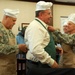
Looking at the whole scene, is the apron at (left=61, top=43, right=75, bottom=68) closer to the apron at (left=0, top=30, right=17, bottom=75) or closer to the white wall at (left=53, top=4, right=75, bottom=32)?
the apron at (left=0, top=30, right=17, bottom=75)

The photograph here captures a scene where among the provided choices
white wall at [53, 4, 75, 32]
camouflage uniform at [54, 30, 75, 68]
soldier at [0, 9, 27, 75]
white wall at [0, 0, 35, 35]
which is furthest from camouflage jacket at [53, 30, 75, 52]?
white wall at [53, 4, 75, 32]

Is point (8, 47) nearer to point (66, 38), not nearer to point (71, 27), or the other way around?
point (66, 38)

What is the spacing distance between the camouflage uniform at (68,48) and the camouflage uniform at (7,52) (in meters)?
0.60

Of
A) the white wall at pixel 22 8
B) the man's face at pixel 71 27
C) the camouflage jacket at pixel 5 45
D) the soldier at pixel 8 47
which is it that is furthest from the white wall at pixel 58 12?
the camouflage jacket at pixel 5 45

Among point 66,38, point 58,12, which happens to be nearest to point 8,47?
point 66,38

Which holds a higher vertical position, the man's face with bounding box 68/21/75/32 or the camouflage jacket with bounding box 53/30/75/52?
the man's face with bounding box 68/21/75/32

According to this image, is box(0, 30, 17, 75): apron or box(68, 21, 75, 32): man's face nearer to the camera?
box(0, 30, 17, 75): apron

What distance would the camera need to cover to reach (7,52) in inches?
90.0

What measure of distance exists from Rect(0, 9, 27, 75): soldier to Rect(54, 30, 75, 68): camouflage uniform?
532 mm

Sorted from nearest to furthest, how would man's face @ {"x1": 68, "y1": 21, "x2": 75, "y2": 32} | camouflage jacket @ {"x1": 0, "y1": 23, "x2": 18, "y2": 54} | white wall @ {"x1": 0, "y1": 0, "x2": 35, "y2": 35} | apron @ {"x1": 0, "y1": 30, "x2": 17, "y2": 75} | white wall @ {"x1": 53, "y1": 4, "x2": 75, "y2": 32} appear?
camouflage jacket @ {"x1": 0, "y1": 23, "x2": 18, "y2": 54} → apron @ {"x1": 0, "y1": 30, "x2": 17, "y2": 75} → man's face @ {"x1": 68, "y1": 21, "x2": 75, "y2": 32} → white wall @ {"x1": 0, "y1": 0, "x2": 35, "y2": 35} → white wall @ {"x1": 53, "y1": 4, "x2": 75, "y2": 32}

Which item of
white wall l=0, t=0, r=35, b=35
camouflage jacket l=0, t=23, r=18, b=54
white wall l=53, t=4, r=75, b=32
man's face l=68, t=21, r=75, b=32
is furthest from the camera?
white wall l=53, t=4, r=75, b=32

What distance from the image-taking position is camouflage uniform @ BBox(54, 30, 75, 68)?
249 cm

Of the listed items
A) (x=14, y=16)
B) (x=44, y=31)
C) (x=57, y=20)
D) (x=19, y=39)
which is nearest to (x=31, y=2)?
(x=57, y=20)

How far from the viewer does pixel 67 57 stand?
2.52 m
